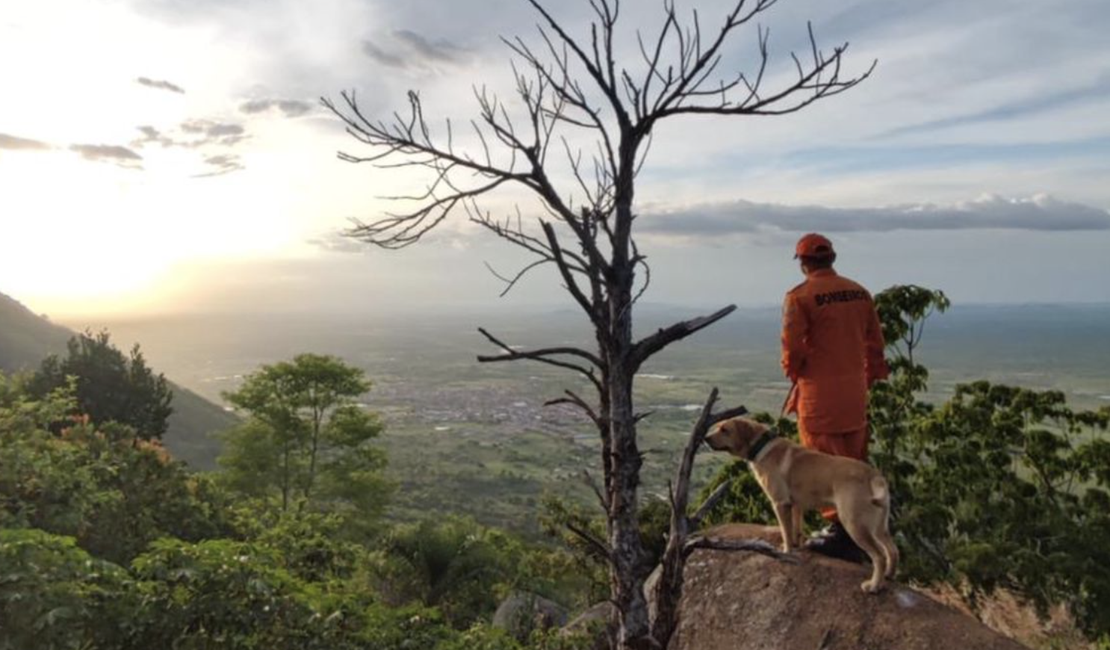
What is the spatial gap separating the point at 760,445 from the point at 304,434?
95.6 ft

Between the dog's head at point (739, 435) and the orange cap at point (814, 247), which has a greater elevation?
the orange cap at point (814, 247)

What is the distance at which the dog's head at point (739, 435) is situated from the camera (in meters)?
6.71

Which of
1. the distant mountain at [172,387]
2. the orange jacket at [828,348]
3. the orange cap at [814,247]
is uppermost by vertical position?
the orange cap at [814,247]

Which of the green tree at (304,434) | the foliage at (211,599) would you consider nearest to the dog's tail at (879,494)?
the foliage at (211,599)

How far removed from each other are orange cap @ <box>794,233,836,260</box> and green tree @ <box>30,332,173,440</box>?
3116 cm

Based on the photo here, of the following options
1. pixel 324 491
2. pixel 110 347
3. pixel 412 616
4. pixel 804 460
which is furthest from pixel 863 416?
pixel 110 347

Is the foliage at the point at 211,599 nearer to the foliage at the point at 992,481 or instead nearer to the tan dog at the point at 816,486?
A: the tan dog at the point at 816,486

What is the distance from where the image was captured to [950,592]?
31.4 feet

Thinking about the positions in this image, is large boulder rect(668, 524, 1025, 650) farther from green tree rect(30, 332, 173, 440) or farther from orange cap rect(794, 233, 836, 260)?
green tree rect(30, 332, 173, 440)

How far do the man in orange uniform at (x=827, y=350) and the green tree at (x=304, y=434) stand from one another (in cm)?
2783

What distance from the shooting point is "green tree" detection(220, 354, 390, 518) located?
31.3 meters

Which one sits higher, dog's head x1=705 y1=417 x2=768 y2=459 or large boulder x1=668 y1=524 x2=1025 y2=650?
dog's head x1=705 y1=417 x2=768 y2=459

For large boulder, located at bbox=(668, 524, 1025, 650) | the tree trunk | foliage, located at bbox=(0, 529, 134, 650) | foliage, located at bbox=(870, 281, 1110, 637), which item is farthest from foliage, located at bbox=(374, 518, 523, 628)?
the tree trunk

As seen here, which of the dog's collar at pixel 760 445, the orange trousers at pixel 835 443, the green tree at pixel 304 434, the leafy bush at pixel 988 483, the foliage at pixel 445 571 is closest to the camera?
the dog's collar at pixel 760 445
